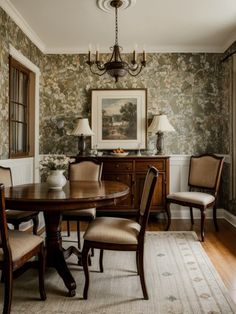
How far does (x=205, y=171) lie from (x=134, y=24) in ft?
7.16

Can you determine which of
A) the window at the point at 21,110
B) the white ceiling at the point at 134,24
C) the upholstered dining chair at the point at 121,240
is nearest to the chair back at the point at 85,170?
the window at the point at 21,110

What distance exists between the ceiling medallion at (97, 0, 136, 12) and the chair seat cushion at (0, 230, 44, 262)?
2439 mm

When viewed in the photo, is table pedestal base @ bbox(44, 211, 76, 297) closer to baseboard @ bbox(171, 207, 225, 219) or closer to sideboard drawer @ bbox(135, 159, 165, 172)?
sideboard drawer @ bbox(135, 159, 165, 172)

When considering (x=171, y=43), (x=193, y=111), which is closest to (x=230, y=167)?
(x=193, y=111)

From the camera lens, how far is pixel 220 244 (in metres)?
3.48

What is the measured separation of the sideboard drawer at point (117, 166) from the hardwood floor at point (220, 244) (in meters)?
0.86

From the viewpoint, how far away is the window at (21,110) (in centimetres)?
389

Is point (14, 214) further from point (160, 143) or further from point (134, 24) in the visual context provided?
point (134, 24)

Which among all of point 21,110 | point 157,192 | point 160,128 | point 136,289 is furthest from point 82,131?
point 136,289

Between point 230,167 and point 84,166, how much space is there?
7.13 feet

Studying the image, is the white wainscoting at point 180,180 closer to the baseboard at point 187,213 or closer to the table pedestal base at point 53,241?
the baseboard at point 187,213

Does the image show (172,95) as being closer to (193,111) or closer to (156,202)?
(193,111)

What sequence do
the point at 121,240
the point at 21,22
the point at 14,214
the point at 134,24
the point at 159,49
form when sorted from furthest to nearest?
the point at 159,49, the point at 134,24, the point at 21,22, the point at 14,214, the point at 121,240

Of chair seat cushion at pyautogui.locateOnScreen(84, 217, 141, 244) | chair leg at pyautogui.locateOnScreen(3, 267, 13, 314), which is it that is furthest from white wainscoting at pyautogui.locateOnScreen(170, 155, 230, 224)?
chair leg at pyautogui.locateOnScreen(3, 267, 13, 314)
